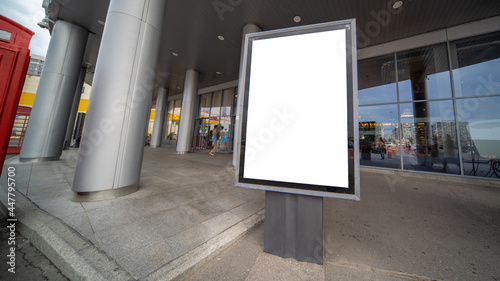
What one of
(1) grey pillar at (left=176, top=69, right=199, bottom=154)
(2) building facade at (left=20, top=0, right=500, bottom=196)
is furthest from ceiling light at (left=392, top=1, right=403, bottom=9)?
(1) grey pillar at (left=176, top=69, right=199, bottom=154)

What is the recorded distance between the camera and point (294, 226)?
1.63 metres

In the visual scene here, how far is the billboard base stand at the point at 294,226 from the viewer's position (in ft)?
5.13

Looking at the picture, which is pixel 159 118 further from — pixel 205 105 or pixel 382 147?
pixel 382 147

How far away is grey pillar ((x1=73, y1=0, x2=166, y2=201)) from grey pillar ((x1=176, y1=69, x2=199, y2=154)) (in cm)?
807

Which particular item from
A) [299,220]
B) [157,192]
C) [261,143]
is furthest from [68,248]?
[299,220]

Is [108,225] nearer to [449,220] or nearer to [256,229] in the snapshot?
[256,229]

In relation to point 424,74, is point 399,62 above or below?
above

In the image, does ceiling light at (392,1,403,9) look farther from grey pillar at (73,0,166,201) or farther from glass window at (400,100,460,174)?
grey pillar at (73,0,166,201)

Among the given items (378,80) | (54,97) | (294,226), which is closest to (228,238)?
(294,226)

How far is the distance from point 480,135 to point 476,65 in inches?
100

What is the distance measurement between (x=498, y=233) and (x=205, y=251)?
12.5 ft

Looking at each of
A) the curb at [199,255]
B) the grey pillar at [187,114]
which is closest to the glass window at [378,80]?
the curb at [199,255]

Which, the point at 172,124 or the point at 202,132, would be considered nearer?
the point at 202,132

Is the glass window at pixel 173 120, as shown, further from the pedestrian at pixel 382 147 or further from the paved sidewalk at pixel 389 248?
the paved sidewalk at pixel 389 248
